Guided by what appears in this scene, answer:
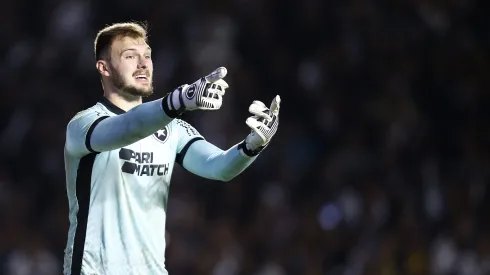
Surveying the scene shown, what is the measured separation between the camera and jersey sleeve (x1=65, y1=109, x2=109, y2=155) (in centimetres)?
456

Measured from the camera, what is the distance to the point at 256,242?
893cm

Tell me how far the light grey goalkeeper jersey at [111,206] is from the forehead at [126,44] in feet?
0.99

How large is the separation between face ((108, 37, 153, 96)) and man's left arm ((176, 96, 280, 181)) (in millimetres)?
384

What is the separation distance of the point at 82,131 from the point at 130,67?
17.2 inches

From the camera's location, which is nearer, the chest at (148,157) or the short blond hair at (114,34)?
the chest at (148,157)

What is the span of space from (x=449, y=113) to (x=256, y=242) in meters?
2.16

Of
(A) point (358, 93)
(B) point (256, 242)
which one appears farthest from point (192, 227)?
(A) point (358, 93)

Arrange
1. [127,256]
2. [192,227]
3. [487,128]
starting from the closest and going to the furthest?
1. [127,256]
2. [192,227]
3. [487,128]

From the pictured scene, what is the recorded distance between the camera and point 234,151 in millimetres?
4824

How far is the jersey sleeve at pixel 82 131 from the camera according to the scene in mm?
4559

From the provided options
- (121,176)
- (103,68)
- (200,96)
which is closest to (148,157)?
(121,176)

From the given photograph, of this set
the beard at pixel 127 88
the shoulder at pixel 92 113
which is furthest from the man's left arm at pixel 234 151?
the shoulder at pixel 92 113

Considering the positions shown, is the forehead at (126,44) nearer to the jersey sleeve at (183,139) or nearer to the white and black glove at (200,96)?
the jersey sleeve at (183,139)

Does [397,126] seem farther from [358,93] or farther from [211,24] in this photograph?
[211,24]
